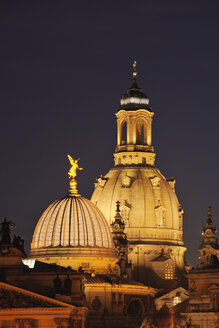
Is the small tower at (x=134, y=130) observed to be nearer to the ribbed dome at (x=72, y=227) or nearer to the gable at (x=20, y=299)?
the ribbed dome at (x=72, y=227)

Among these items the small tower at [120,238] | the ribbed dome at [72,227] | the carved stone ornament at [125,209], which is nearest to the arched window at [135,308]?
the ribbed dome at [72,227]

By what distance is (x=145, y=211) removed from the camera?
18675cm

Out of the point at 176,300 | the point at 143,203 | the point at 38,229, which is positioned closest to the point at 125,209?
the point at 143,203

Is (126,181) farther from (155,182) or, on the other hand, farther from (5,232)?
(5,232)

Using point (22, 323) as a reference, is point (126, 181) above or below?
above

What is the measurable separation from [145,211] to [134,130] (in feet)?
46.4

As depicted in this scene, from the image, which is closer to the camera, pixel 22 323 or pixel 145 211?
pixel 22 323

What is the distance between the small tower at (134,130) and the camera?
194 meters

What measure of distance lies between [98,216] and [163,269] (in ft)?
77.5

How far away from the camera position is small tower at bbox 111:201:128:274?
174m

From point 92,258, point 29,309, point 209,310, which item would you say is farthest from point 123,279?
point 29,309

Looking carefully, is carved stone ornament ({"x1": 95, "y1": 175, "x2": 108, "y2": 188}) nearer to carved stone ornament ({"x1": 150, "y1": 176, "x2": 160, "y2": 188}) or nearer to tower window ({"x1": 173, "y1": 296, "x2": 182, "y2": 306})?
carved stone ornament ({"x1": 150, "y1": 176, "x2": 160, "y2": 188})

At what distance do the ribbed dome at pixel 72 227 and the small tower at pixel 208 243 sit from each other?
883 inches

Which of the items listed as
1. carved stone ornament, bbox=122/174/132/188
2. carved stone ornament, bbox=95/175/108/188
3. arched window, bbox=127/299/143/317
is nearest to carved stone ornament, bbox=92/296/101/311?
arched window, bbox=127/299/143/317
